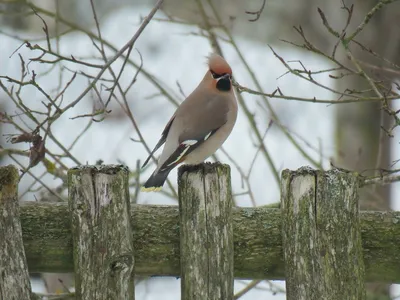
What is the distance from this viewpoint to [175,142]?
167 inches

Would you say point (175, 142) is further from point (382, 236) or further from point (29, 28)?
point (29, 28)

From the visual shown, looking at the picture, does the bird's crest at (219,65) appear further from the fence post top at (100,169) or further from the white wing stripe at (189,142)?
the fence post top at (100,169)

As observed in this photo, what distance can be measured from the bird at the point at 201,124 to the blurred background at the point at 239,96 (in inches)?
29.7

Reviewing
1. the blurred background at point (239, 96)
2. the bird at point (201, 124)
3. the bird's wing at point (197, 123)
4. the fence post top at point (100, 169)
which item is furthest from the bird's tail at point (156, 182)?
the blurred background at point (239, 96)

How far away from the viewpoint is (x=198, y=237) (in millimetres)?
3211

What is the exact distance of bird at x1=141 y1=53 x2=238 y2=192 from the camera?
4129 mm

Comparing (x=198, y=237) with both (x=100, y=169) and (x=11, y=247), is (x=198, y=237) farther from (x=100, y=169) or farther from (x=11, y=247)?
(x=11, y=247)

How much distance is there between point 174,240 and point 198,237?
13 centimetres

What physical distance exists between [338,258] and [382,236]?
0.26 meters

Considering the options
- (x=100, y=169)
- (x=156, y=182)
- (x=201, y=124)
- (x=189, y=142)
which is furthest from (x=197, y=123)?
(x=100, y=169)

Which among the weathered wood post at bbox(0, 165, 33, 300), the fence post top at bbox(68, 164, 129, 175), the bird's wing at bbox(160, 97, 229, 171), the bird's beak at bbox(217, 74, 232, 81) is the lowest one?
the weathered wood post at bbox(0, 165, 33, 300)

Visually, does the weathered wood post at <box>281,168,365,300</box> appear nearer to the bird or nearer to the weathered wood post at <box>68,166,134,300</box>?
the weathered wood post at <box>68,166,134,300</box>

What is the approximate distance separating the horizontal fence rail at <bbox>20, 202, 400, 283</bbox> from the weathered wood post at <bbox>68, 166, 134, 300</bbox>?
0.43ft

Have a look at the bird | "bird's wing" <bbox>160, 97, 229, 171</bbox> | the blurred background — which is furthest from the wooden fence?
the blurred background
